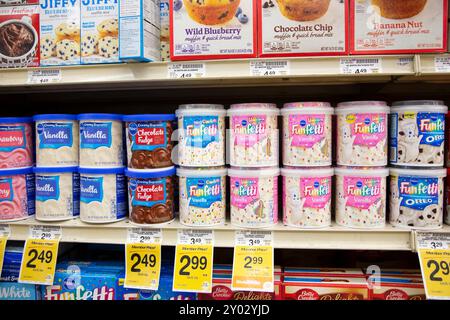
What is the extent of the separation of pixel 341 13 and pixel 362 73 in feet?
0.73

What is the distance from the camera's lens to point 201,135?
1190mm

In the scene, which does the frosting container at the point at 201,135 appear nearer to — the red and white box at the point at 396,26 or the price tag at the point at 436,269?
the red and white box at the point at 396,26

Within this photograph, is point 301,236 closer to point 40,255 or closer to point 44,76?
point 40,255

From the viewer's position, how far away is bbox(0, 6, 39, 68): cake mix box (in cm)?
128

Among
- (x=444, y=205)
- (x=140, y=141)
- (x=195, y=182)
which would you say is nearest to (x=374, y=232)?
(x=444, y=205)

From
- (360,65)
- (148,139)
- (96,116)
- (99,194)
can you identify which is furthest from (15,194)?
(360,65)

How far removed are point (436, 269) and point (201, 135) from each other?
0.89m

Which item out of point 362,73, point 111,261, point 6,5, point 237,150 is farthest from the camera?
point 111,261

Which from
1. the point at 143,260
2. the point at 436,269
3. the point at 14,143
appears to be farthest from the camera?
the point at 14,143

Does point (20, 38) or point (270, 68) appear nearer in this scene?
point (270, 68)

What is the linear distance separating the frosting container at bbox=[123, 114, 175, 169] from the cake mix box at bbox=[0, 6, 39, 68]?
1.49 feet

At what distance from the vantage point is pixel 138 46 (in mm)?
1088
